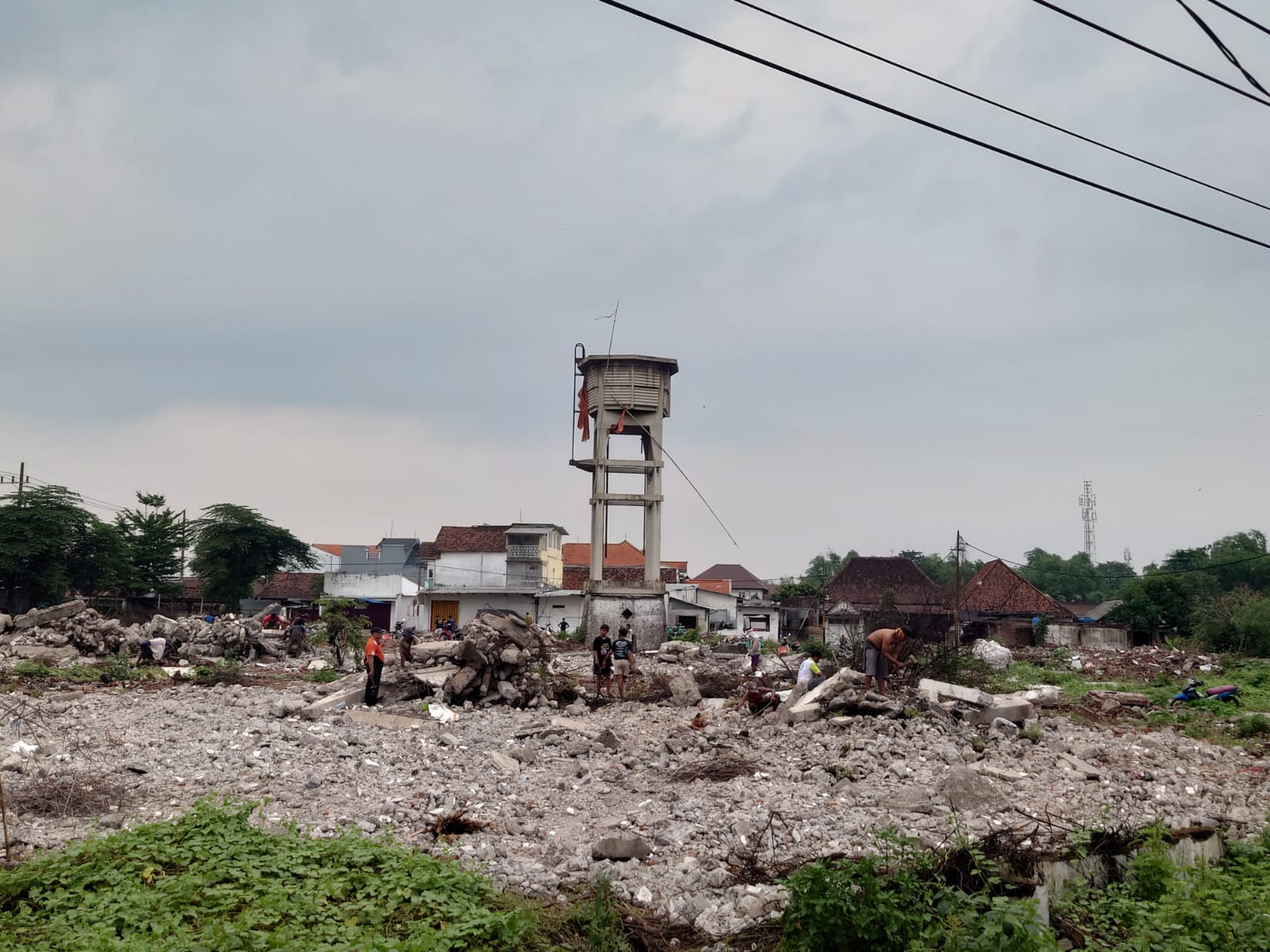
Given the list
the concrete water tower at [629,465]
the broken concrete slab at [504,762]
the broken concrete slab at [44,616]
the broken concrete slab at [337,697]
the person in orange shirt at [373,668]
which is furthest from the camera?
the concrete water tower at [629,465]

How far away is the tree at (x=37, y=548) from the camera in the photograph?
120 feet

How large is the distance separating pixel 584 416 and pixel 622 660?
53.0ft

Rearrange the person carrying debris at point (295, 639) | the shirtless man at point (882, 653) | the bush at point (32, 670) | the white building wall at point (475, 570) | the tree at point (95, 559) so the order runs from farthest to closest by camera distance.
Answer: the white building wall at point (475, 570)
the tree at point (95, 559)
the person carrying debris at point (295, 639)
the bush at point (32, 670)
the shirtless man at point (882, 653)

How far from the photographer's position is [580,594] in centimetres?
4206

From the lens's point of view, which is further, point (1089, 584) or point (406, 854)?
point (1089, 584)

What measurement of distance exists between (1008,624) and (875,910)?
33002 millimetres

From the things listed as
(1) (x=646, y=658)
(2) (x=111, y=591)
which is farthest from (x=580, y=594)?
(2) (x=111, y=591)

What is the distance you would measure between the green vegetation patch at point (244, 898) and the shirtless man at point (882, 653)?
856cm

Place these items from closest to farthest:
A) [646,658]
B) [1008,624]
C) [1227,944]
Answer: [1227,944] < [646,658] < [1008,624]

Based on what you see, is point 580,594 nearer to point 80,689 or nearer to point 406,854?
point 80,689

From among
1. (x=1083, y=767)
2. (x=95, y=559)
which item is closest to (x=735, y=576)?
(x=95, y=559)

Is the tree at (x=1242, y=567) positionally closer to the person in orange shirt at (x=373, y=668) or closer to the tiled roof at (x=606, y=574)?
the tiled roof at (x=606, y=574)

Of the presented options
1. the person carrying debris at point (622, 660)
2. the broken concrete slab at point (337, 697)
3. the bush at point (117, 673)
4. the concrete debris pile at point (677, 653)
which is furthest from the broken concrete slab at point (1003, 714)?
the bush at point (117, 673)

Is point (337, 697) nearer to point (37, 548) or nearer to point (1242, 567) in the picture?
point (37, 548)
